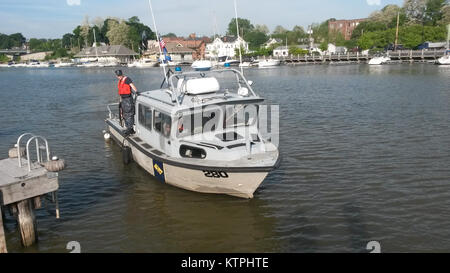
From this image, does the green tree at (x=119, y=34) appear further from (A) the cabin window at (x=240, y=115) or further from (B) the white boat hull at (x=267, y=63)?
(A) the cabin window at (x=240, y=115)

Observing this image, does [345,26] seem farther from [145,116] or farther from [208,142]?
[208,142]

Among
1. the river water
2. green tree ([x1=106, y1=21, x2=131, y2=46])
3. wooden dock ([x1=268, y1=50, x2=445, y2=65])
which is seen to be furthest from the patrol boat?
green tree ([x1=106, y1=21, x2=131, y2=46])

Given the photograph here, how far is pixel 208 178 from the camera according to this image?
1077 cm

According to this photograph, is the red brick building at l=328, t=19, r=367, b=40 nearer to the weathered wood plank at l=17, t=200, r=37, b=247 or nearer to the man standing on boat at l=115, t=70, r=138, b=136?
the man standing on boat at l=115, t=70, r=138, b=136

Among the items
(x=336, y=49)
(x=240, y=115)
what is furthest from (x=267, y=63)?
(x=240, y=115)

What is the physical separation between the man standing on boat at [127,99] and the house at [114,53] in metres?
134

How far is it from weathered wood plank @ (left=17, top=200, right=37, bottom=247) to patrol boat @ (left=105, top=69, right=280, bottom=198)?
4.01m

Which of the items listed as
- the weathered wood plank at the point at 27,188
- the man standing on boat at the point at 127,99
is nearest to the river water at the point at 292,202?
the weathered wood plank at the point at 27,188

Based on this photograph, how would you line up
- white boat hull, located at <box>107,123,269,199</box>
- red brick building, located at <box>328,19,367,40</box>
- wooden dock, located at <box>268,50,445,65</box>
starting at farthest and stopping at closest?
red brick building, located at <box>328,19,367,40</box>, wooden dock, located at <box>268,50,445,65</box>, white boat hull, located at <box>107,123,269,199</box>

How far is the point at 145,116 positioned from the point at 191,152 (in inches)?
130

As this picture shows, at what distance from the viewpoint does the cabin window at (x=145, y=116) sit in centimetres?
1319

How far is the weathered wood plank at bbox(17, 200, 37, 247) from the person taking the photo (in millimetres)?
8453

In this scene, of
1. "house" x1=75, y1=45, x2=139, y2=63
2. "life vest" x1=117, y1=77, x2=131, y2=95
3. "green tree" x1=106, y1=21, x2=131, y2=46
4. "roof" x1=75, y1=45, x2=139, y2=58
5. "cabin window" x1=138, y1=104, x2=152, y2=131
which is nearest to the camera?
"cabin window" x1=138, y1=104, x2=152, y2=131
